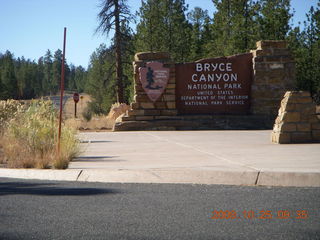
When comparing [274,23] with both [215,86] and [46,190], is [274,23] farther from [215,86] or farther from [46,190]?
[46,190]

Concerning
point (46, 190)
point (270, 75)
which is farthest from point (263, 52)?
point (46, 190)

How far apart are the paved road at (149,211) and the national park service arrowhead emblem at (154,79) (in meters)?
11.6

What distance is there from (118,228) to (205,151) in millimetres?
5816

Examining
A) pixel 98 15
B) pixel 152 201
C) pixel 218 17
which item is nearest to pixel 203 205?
pixel 152 201

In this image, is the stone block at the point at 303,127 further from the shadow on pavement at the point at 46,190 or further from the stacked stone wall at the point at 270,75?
the stacked stone wall at the point at 270,75

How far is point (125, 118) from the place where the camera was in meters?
18.4

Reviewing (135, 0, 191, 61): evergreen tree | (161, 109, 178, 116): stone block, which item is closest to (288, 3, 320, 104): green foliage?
(135, 0, 191, 61): evergreen tree

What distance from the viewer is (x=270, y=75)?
1850 centimetres

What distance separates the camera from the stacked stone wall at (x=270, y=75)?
18.4 m

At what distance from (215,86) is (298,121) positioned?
735 centimetres

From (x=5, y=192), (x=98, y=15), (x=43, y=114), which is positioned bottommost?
(x=5, y=192)

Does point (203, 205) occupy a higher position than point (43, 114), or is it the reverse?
point (43, 114)

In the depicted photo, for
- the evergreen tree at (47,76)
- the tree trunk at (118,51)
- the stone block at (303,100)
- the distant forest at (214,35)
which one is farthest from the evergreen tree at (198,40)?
the evergreen tree at (47,76)

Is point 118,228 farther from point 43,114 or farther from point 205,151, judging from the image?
point 43,114
